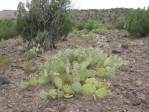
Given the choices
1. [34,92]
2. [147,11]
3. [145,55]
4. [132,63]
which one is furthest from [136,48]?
[34,92]

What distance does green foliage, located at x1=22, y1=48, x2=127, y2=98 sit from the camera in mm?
5758

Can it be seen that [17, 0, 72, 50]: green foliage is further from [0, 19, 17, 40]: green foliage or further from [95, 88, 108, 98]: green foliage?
[95, 88, 108, 98]: green foliage

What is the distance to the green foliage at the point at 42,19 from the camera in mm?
10241

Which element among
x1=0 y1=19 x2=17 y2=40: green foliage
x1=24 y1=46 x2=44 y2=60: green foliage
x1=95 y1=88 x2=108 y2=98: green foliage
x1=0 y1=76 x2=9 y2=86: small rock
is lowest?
x1=0 y1=19 x2=17 y2=40: green foliage

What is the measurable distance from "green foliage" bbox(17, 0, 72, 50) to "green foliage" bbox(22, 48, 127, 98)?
3.32 m

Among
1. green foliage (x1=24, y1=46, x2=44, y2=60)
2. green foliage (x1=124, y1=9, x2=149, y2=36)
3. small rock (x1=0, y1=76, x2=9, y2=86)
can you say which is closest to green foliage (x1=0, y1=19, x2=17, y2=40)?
green foliage (x1=124, y1=9, x2=149, y2=36)

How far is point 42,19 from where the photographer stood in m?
10.2

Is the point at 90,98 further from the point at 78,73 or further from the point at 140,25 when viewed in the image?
the point at 140,25

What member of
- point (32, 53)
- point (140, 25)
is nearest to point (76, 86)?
point (32, 53)

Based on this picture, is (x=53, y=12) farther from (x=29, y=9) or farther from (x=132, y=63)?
(x=132, y=63)

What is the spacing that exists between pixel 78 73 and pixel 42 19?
14.2 ft

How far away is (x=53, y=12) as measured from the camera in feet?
34.5

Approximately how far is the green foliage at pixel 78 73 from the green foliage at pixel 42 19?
Result: 3317 millimetres

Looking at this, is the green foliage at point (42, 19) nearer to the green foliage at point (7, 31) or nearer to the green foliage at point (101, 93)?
the green foliage at point (7, 31)
